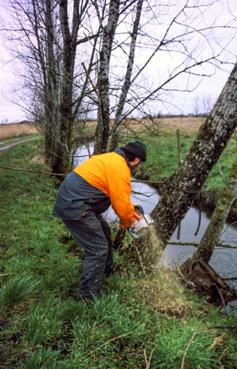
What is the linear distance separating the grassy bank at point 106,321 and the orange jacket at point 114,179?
3.40 ft

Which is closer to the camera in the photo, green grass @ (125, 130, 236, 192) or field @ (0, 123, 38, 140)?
green grass @ (125, 130, 236, 192)

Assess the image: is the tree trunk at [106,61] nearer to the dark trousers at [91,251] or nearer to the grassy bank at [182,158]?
the grassy bank at [182,158]

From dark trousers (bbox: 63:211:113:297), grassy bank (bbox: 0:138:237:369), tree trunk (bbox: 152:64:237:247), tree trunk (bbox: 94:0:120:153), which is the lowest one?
grassy bank (bbox: 0:138:237:369)

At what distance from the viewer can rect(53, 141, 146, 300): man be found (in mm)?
4113

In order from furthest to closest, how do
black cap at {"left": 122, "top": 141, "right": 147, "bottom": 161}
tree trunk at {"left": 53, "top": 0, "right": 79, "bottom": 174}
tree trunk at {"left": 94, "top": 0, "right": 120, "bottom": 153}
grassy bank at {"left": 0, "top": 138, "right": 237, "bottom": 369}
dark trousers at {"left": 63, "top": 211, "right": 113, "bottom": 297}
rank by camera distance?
tree trunk at {"left": 53, "top": 0, "right": 79, "bottom": 174} < tree trunk at {"left": 94, "top": 0, "right": 120, "bottom": 153} < black cap at {"left": 122, "top": 141, "right": 147, "bottom": 161} < dark trousers at {"left": 63, "top": 211, "right": 113, "bottom": 297} < grassy bank at {"left": 0, "top": 138, "right": 237, "bottom": 369}

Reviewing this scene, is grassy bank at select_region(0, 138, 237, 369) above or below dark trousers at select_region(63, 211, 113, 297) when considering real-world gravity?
below

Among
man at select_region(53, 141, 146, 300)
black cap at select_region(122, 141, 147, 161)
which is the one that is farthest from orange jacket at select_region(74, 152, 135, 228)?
black cap at select_region(122, 141, 147, 161)

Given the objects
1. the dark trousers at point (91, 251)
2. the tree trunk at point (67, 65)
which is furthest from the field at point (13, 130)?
the dark trousers at point (91, 251)

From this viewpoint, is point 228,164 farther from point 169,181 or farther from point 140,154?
point 140,154

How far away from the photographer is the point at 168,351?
11.1 feet

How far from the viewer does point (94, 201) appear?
427 centimetres

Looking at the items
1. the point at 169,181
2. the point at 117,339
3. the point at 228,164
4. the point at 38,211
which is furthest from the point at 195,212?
the point at 117,339

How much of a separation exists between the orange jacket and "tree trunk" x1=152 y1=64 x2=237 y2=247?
1.29 m

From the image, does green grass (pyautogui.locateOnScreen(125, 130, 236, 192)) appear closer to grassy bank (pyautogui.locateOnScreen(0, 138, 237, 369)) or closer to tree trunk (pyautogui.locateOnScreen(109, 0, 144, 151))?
tree trunk (pyautogui.locateOnScreen(109, 0, 144, 151))
